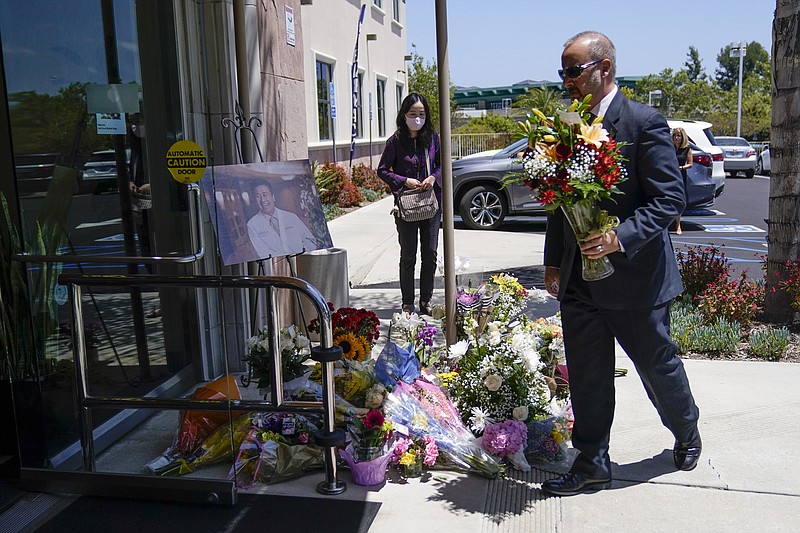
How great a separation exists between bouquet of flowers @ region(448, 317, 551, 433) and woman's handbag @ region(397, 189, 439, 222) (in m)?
2.57

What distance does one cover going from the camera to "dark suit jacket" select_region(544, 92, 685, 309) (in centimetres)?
322

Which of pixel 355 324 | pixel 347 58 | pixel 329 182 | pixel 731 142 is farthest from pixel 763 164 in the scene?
pixel 355 324

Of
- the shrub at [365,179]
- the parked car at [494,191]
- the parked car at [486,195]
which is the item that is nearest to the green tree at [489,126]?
the shrub at [365,179]

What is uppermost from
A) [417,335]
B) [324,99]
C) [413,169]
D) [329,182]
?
[324,99]

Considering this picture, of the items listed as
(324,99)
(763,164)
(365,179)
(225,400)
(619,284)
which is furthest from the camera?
(763,164)

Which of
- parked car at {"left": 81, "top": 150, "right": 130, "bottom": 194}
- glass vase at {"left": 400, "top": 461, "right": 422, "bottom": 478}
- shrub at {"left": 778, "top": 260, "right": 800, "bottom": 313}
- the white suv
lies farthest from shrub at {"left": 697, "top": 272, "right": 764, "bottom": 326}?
the white suv

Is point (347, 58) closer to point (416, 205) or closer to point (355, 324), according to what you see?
point (416, 205)

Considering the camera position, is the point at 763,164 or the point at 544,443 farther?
the point at 763,164

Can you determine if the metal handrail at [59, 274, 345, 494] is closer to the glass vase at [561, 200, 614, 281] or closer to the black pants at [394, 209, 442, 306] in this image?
the glass vase at [561, 200, 614, 281]

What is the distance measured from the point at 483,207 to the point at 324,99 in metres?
7.71

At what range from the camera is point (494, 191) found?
13.5 metres

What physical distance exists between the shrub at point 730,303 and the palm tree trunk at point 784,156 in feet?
0.46

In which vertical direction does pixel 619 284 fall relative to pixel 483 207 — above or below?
above

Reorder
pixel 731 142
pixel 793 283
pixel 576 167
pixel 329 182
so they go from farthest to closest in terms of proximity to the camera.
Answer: pixel 731 142 < pixel 329 182 < pixel 793 283 < pixel 576 167
